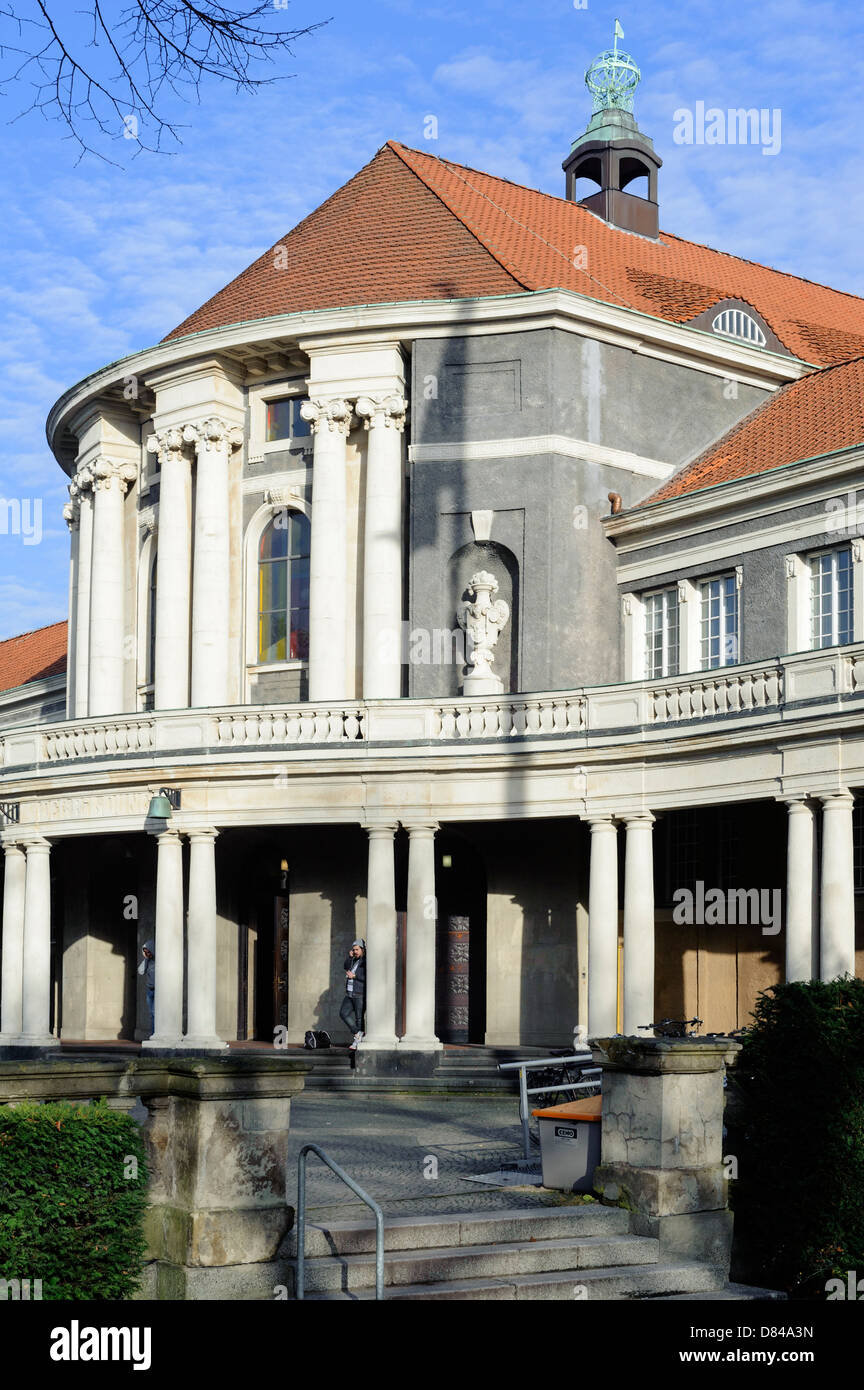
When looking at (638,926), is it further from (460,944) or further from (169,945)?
(169,945)

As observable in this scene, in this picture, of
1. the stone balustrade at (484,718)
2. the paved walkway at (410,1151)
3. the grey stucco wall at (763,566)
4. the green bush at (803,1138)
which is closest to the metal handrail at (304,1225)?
the paved walkway at (410,1151)

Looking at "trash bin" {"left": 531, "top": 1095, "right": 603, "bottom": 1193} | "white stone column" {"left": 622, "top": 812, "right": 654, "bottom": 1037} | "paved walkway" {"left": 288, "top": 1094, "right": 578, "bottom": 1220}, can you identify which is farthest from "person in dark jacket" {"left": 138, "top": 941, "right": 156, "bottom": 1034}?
"trash bin" {"left": 531, "top": 1095, "right": 603, "bottom": 1193}

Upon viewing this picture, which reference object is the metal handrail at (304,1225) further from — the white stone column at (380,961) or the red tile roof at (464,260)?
the red tile roof at (464,260)

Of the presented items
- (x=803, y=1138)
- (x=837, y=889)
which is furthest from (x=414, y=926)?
(x=803, y=1138)

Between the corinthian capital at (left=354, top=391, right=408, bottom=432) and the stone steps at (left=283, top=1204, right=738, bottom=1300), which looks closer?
the stone steps at (left=283, top=1204, right=738, bottom=1300)

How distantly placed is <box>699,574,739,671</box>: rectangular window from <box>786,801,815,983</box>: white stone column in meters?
6.03

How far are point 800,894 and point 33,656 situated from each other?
122 feet

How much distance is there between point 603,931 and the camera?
27.2 meters

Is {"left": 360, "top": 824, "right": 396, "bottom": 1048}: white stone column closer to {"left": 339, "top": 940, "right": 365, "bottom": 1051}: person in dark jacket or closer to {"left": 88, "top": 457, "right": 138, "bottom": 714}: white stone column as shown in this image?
{"left": 339, "top": 940, "right": 365, "bottom": 1051}: person in dark jacket

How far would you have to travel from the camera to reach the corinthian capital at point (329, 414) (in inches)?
1297

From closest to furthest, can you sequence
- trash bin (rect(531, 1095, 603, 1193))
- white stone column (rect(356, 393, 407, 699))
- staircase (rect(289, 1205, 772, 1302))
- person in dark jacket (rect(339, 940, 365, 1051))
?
staircase (rect(289, 1205, 772, 1302)) → trash bin (rect(531, 1095, 603, 1193)) → person in dark jacket (rect(339, 940, 365, 1051)) → white stone column (rect(356, 393, 407, 699))

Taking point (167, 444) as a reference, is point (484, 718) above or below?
below

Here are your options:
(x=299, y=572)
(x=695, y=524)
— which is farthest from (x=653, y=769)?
(x=299, y=572)

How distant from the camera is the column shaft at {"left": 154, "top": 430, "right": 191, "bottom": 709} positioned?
113 feet
